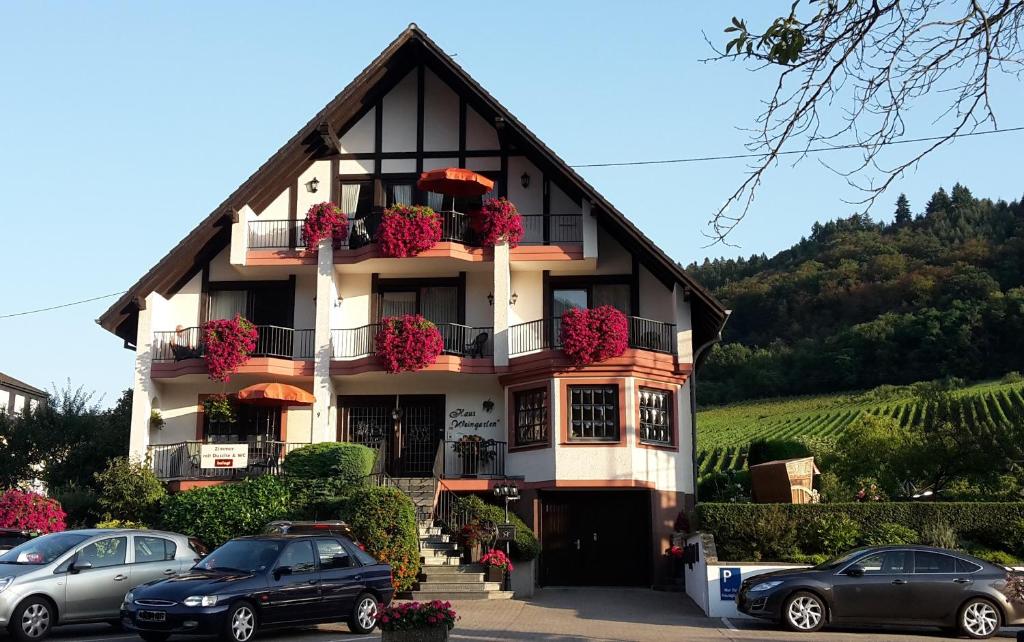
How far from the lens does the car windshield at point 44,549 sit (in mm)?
15312

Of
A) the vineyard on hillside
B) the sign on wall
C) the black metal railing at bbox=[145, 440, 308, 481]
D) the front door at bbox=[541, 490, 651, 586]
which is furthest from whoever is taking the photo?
the vineyard on hillside

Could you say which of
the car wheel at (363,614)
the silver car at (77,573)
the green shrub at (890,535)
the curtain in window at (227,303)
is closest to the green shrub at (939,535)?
the green shrub at (890,535)

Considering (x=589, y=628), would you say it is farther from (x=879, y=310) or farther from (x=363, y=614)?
(x=879, y=310)

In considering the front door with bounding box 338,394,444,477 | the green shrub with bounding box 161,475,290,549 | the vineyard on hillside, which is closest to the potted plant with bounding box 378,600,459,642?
the green shrub with bounding box 161,475,290,549

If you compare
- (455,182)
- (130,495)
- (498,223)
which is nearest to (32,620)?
(130,495)

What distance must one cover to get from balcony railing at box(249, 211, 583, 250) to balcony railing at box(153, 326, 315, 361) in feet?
7.44

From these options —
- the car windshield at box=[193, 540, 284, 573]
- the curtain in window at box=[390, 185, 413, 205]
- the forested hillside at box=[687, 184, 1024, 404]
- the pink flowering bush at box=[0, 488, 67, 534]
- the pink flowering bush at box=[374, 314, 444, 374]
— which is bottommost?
the car windshield at box=[193, 540, 284, 573]

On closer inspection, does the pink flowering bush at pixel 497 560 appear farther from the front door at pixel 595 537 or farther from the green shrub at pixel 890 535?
the green shrub at pixel 890 535

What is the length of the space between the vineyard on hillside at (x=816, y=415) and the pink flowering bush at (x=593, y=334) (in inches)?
829

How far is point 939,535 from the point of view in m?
20.4

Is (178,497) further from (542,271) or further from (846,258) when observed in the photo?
(846,258)

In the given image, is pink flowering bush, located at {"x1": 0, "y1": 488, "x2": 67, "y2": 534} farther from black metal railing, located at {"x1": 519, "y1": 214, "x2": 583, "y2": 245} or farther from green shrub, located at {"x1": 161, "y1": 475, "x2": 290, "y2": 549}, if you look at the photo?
black metal railing, located at {"x1": 519, "y1": 214, "x2": 583, "y2": 245}

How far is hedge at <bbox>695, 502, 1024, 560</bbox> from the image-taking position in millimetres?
20625

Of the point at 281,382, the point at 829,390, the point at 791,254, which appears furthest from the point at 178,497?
the point at 791,254
